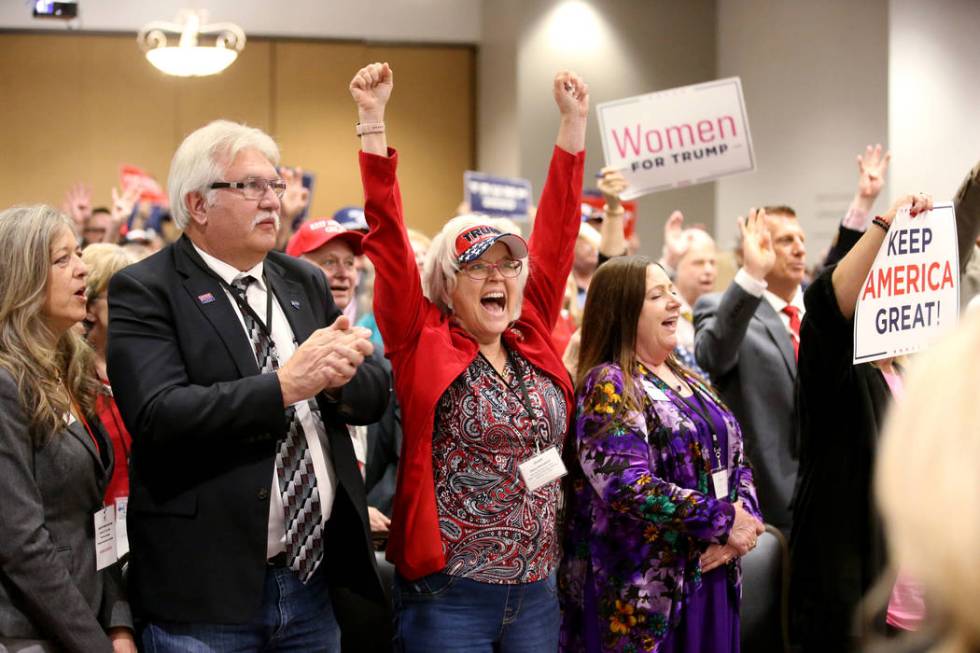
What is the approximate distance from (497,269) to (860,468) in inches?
42.3

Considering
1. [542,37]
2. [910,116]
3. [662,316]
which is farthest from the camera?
[542,37]

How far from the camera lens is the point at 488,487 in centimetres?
228

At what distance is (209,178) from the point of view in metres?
2.11

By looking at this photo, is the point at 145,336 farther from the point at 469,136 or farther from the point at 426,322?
the point at 469,136

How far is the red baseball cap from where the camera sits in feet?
10.4

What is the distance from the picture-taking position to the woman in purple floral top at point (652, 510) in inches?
97.4

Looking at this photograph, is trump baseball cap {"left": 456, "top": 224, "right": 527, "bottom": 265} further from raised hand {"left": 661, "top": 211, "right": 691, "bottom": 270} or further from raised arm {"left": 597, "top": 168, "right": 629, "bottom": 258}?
raised hand {"left": 661, "top": 211, "right": 691, "bottom": 270}

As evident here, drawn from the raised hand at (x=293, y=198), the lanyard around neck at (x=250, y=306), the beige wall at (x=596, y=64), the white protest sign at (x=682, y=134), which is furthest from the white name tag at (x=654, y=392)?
the beige wall at (x=596, y=64)

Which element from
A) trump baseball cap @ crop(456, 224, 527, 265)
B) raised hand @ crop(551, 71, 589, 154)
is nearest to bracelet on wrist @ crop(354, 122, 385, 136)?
trump baseball cap @ crop(456, 224, 527, 265)

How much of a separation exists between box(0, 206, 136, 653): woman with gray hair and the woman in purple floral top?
3.40 ft

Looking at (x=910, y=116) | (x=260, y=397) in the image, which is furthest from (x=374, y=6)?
(x=260, y=397)

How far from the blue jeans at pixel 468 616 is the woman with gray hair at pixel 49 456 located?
0.56m

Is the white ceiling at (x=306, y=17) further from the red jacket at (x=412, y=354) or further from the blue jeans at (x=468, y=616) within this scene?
the blue jeans at (x=468, y=616)

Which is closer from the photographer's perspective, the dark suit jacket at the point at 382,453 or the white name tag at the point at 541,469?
the white name tag at the point at 541,469
